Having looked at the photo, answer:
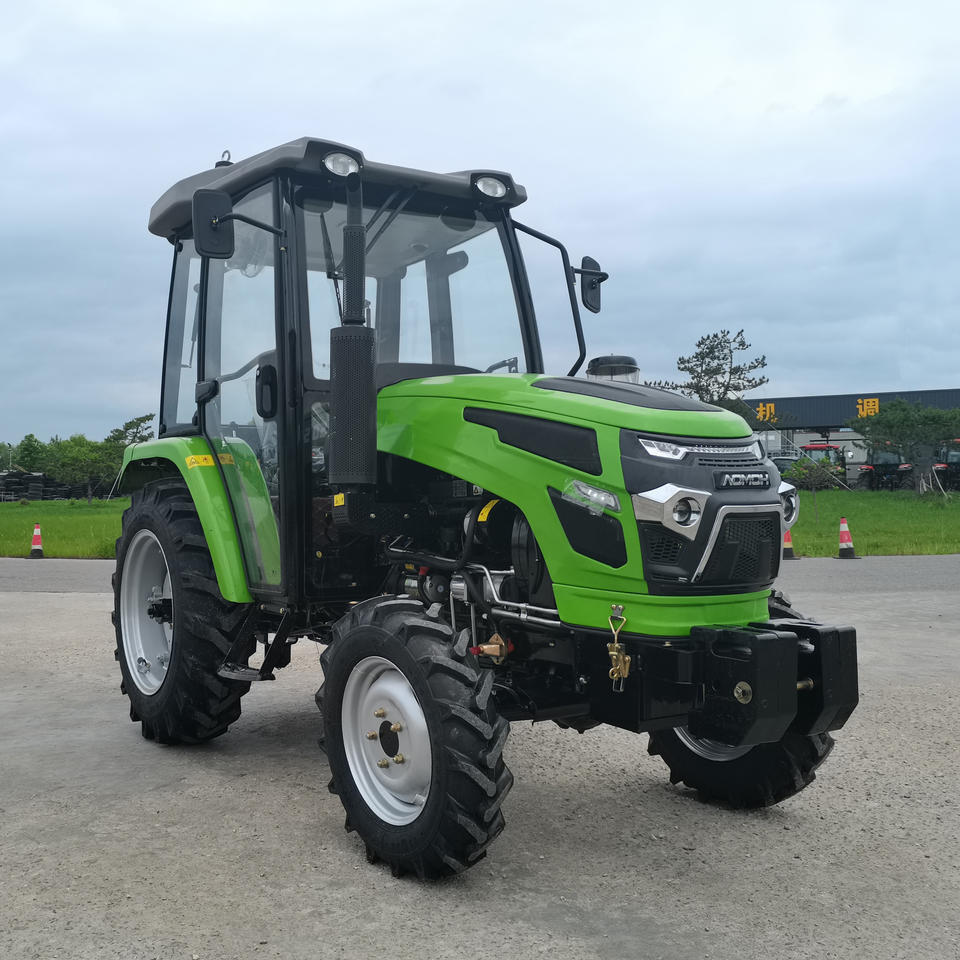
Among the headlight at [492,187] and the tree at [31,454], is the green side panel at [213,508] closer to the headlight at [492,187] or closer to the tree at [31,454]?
the headlight at [492,187]

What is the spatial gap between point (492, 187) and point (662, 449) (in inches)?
77.8

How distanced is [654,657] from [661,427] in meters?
0.82

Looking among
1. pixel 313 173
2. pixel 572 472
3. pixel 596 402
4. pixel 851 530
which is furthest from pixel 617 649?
pixel 851 530

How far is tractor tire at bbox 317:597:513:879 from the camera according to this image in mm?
3469

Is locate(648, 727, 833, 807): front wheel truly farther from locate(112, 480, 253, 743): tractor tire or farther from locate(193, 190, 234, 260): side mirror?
locate(193, 190, 234, 260): side mirror

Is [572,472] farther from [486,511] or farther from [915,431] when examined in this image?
[915,431]

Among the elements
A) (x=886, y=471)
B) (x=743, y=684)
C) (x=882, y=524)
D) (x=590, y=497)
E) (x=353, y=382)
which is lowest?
(x=882, y=524)

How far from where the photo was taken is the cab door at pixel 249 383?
477 centimetres

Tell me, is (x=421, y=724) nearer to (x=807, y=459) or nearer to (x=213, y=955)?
(x=213, y=955)

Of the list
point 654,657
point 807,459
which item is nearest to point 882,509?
point 807,459

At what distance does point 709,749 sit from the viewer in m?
4.58

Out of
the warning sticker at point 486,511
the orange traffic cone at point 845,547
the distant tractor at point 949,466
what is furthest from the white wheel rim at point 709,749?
the distant tractor at point 949,466

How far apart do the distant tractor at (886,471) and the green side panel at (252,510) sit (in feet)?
129

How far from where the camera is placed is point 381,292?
16.6ft
